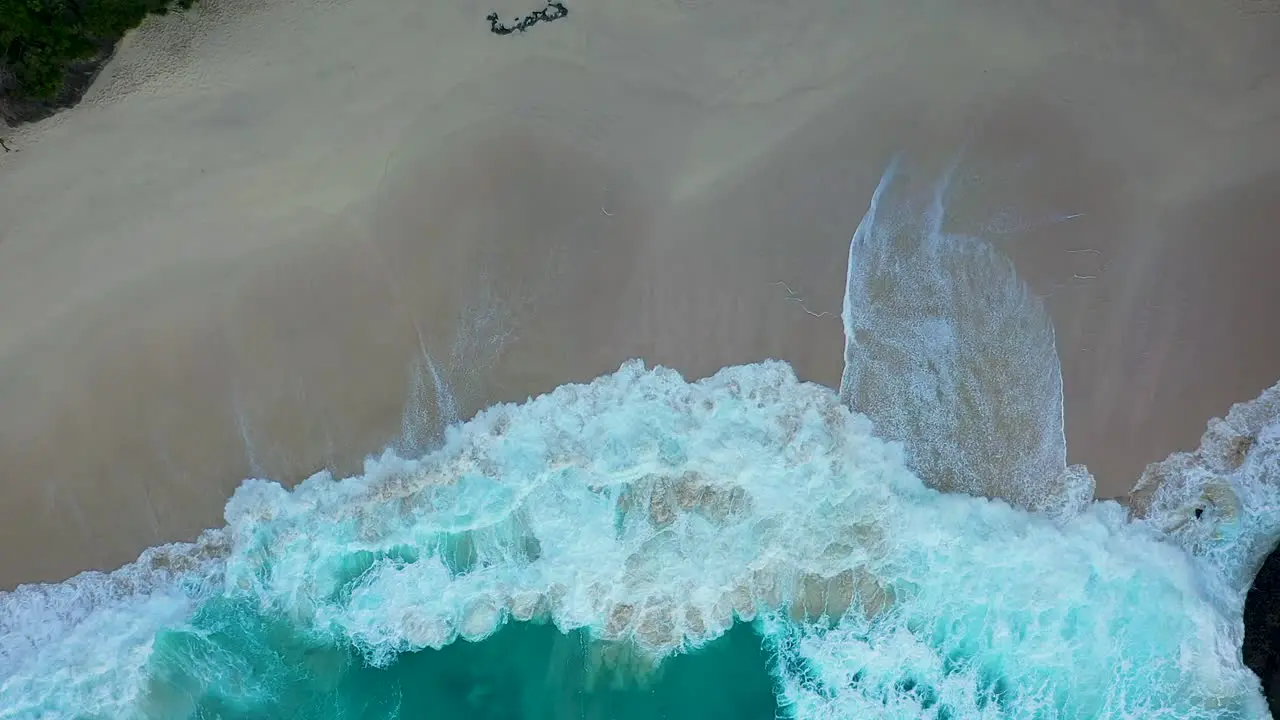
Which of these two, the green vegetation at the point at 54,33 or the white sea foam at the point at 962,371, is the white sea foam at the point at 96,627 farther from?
the white sea foam at the point at 962,371

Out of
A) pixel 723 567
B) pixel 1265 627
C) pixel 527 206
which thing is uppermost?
pixel 527 206

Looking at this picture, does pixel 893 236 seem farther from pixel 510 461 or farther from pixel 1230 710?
pixel 1230 710

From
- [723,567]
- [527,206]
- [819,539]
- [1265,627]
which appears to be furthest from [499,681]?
[1265,627]

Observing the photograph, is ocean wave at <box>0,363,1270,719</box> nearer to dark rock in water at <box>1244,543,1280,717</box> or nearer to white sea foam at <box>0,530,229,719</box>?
white sea foam at <box>0,530,229,719</box>

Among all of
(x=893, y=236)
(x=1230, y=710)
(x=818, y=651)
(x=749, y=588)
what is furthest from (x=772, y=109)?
(x=1230, y=710)

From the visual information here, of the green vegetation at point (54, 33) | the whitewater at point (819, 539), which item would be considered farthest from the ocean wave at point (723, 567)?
the green vegetation at point (54, 33)

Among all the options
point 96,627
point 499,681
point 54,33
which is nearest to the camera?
point 54,33

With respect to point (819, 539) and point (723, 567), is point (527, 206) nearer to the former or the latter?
point (723, 567)

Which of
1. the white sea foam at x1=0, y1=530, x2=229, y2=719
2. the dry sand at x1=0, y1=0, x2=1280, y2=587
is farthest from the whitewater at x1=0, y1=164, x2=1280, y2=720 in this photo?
the dry sand at x1=0, y1=0, x2=1280, y2=587
